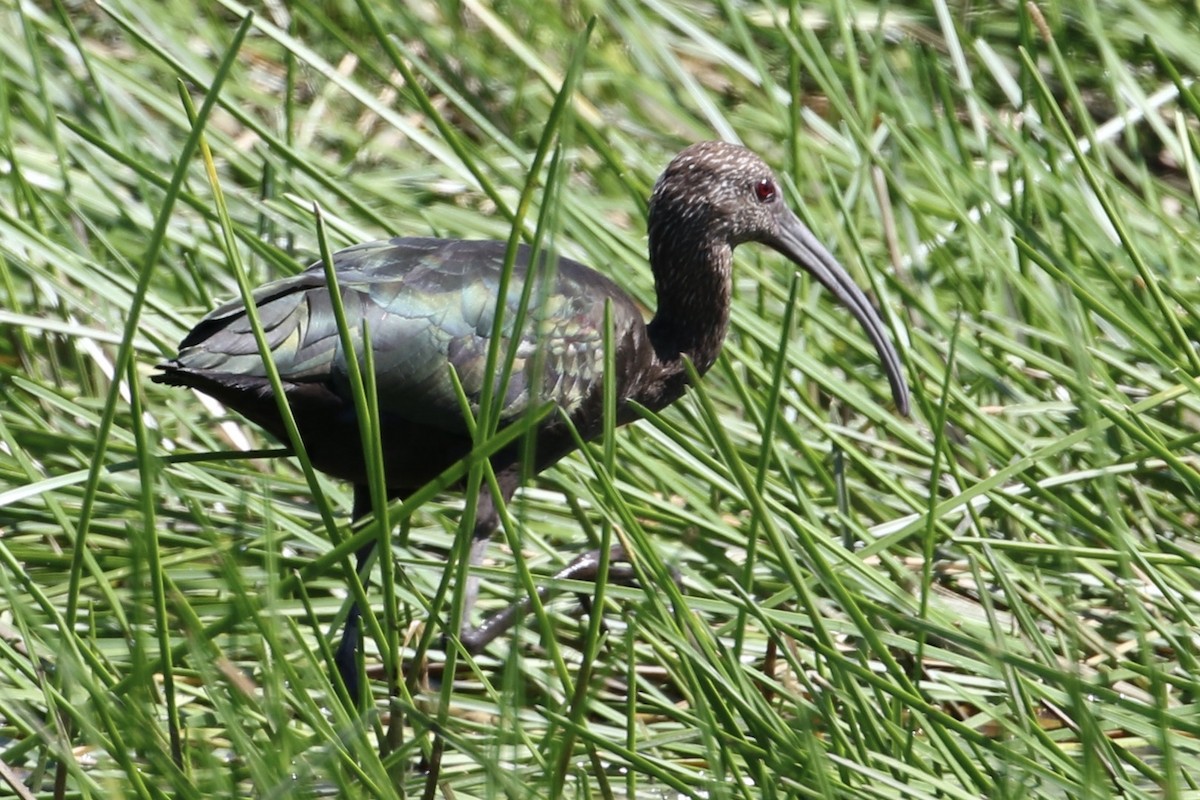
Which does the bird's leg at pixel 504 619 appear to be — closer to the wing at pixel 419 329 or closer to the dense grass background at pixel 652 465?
the dense grass background at pixel 652 465

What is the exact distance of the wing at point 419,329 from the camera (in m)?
2.65

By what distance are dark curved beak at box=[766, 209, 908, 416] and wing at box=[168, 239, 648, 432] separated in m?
0.42

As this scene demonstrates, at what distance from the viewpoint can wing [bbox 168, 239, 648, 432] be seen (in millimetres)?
2648

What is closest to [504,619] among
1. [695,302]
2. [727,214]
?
[695,302]

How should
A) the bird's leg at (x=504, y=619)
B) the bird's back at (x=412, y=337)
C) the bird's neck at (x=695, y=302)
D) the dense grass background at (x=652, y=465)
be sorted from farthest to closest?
the bird's neck at (x=695, y=302), the bird's leg at (x=504, y=619), the bird's back at (x=412, y=337), the dense grass background at (x=652, y=465)

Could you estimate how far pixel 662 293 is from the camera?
3232 mm

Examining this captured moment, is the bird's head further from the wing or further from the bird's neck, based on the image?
the wing

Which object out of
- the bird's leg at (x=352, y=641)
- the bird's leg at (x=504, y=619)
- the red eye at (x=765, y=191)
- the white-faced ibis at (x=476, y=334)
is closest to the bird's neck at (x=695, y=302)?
the white-faced ibis at (x=476, y=334)

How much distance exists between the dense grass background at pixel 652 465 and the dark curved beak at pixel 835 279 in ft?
0.22

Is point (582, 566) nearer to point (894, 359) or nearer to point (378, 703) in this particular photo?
point (378, 703)

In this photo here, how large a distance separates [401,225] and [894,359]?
1301 millimetres

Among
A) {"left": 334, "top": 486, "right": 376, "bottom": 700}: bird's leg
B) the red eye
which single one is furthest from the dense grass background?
the red eye

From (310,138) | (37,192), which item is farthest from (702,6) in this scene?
(37,192)

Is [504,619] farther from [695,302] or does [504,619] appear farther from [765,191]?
[765,191]
